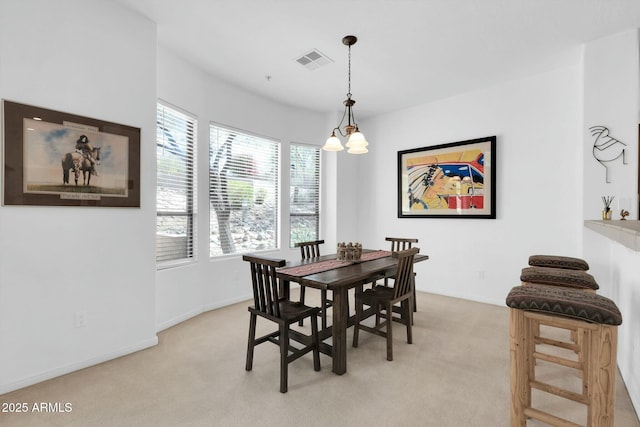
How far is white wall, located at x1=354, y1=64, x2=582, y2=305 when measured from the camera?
143 inches

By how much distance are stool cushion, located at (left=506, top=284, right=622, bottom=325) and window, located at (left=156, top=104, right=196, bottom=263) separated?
3.31 meters

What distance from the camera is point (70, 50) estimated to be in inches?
92.2

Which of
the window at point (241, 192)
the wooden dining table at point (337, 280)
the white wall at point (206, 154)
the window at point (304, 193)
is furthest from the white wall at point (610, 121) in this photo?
the window at point (241, 192)

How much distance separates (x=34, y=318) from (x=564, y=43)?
5307 mm

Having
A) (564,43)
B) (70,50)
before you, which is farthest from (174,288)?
(564,43)

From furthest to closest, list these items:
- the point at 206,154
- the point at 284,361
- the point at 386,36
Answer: the point at 206,154 → the point at 386,36 → the point at 284,361

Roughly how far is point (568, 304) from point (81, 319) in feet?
10.8

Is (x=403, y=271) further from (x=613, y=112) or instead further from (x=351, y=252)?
(x=613, y=112)

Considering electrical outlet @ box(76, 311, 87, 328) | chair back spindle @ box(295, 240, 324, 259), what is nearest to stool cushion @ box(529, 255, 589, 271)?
chair back spindle @ box(295, 240, 324, 259)

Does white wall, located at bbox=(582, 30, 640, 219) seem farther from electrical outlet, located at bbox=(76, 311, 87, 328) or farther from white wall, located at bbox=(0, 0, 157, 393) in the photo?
electrical outlet, located at bbox=(76, 311, 87, 328)

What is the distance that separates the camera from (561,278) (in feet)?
7.28

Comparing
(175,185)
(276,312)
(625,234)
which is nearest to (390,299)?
(276,312)

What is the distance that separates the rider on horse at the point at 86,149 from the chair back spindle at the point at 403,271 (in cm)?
267

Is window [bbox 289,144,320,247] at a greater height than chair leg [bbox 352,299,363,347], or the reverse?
window [bbox 289,144,320,247]
